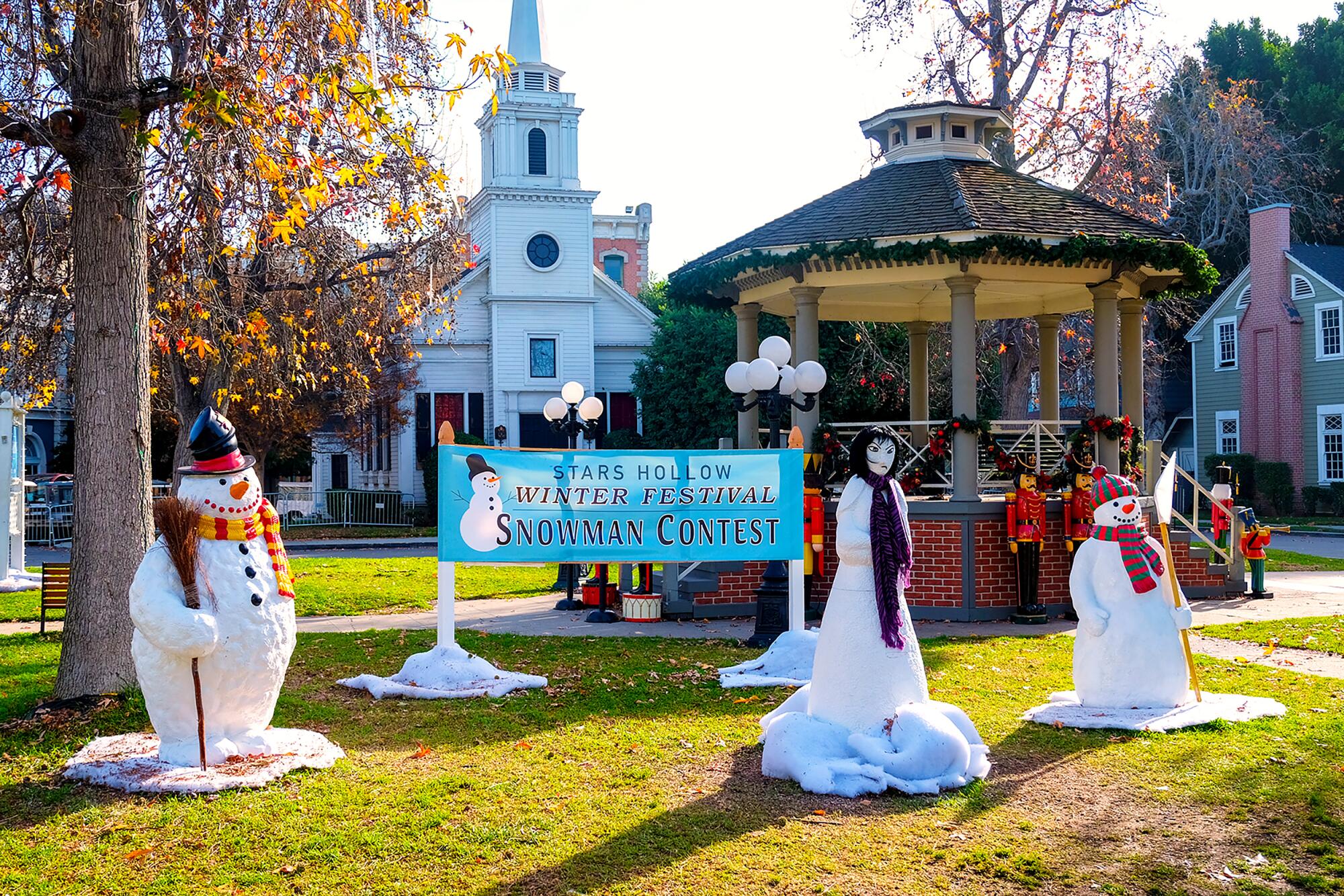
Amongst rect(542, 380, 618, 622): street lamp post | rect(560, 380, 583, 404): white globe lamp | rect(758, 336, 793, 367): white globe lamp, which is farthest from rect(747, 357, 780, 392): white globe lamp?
rect(560, 380, 583, 404): white globe lamp

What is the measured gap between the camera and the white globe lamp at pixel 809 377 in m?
11.3

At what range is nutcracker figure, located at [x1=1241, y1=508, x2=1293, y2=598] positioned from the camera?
47.7ft

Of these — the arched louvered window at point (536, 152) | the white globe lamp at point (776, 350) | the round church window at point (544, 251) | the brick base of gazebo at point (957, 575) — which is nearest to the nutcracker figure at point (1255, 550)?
the brick base of gazebo at point (957, 575)

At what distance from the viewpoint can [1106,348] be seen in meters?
14.2

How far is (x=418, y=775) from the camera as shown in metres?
6.38

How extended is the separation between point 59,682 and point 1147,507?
38.1 ft

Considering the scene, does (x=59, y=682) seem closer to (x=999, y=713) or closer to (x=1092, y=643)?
(x=999, y=713)

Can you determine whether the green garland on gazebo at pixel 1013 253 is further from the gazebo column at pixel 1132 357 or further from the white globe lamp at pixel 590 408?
the white globe lamp at pixel 590 408

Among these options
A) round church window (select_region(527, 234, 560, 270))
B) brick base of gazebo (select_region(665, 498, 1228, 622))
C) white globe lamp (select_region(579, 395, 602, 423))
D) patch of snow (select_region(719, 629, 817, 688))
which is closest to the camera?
patch of snow (select_region(719, 629, 817, 688))

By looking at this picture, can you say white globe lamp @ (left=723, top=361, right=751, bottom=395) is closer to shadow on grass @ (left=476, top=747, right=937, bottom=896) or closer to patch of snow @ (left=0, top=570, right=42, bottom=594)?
shadow on grass @ (left=476, top=747, right=937, bottom=896)

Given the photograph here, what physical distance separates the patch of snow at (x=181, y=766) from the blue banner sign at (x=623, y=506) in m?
3.13

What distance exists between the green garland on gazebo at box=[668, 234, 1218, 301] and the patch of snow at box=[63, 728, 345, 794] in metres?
8.38

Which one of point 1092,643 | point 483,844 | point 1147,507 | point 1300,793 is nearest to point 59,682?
point 483,844

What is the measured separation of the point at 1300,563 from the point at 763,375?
44.5 feet
